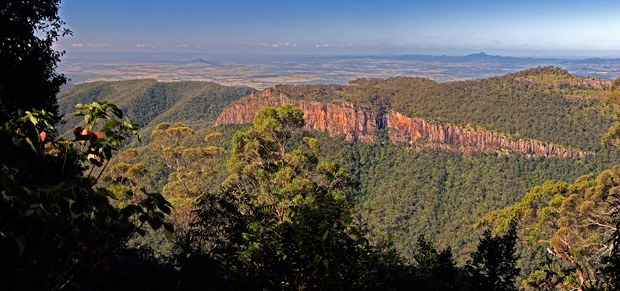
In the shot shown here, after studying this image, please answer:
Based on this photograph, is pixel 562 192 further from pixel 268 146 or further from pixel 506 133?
pixel 506 133

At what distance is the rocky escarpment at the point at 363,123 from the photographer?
241ft

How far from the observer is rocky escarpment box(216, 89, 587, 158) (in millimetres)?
73562

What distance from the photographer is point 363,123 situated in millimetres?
81125

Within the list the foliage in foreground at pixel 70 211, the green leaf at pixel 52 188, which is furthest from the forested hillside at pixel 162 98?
the green leaf at pixel 52 188

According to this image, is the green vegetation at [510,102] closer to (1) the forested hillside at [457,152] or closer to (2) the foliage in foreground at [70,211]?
(1) the forested hillside at [457,152]

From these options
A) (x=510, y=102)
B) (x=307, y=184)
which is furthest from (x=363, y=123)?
(x=307, y=184)

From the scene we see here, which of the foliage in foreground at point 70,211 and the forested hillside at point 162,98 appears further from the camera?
the forested hillside at point 162,98

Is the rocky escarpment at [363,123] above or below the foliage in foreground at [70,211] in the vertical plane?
below

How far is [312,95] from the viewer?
88.2 m

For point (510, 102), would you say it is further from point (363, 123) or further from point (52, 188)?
point (52, 188)

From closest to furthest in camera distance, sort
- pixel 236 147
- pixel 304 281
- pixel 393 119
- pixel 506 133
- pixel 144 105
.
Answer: pixel 304 281 → pixel 236 147 → pixel 506 133 → pixel 393 119 → pixel 144 105

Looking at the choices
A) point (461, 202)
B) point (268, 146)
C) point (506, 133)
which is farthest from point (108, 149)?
point (506, 133)

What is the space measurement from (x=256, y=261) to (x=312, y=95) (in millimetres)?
86751

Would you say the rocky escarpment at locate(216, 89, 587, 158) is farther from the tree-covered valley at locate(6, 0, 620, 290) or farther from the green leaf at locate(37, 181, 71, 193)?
the green leaf at locate(37, 181, 71, 193)
